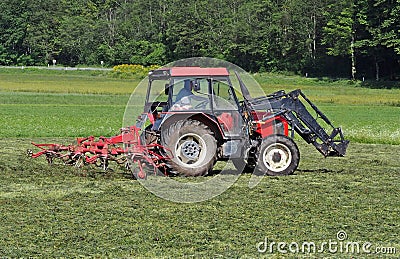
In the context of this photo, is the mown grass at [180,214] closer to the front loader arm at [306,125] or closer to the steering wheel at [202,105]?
the front loader arm at [306,125]

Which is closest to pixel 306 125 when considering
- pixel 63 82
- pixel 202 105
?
pixel 202 105

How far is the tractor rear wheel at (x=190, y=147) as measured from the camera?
1297 cm

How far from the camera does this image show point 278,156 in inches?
539

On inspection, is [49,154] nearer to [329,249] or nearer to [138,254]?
[138,254]

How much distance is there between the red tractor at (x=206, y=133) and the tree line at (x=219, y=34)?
58.2 metres

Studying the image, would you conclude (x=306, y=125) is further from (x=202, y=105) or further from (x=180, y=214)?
(x=180, y=214)

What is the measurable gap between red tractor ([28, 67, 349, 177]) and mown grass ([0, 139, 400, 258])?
42 centimetres

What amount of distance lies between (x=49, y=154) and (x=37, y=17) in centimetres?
10581

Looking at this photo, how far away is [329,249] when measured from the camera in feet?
27.1

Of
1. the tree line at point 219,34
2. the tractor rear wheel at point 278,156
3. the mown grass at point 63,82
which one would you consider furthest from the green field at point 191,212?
the tree line at point 219,34

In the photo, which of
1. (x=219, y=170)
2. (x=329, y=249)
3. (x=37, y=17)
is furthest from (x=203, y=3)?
(x=329, y=249)

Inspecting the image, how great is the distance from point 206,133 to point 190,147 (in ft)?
1.31

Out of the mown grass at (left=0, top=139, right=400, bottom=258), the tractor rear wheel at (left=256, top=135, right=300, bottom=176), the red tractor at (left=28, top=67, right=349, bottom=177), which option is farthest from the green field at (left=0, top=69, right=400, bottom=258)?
the red tractor at (left=28, top=67, right=349, bottom=177)

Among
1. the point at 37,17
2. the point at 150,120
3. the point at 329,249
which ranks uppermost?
the point at 37,17
